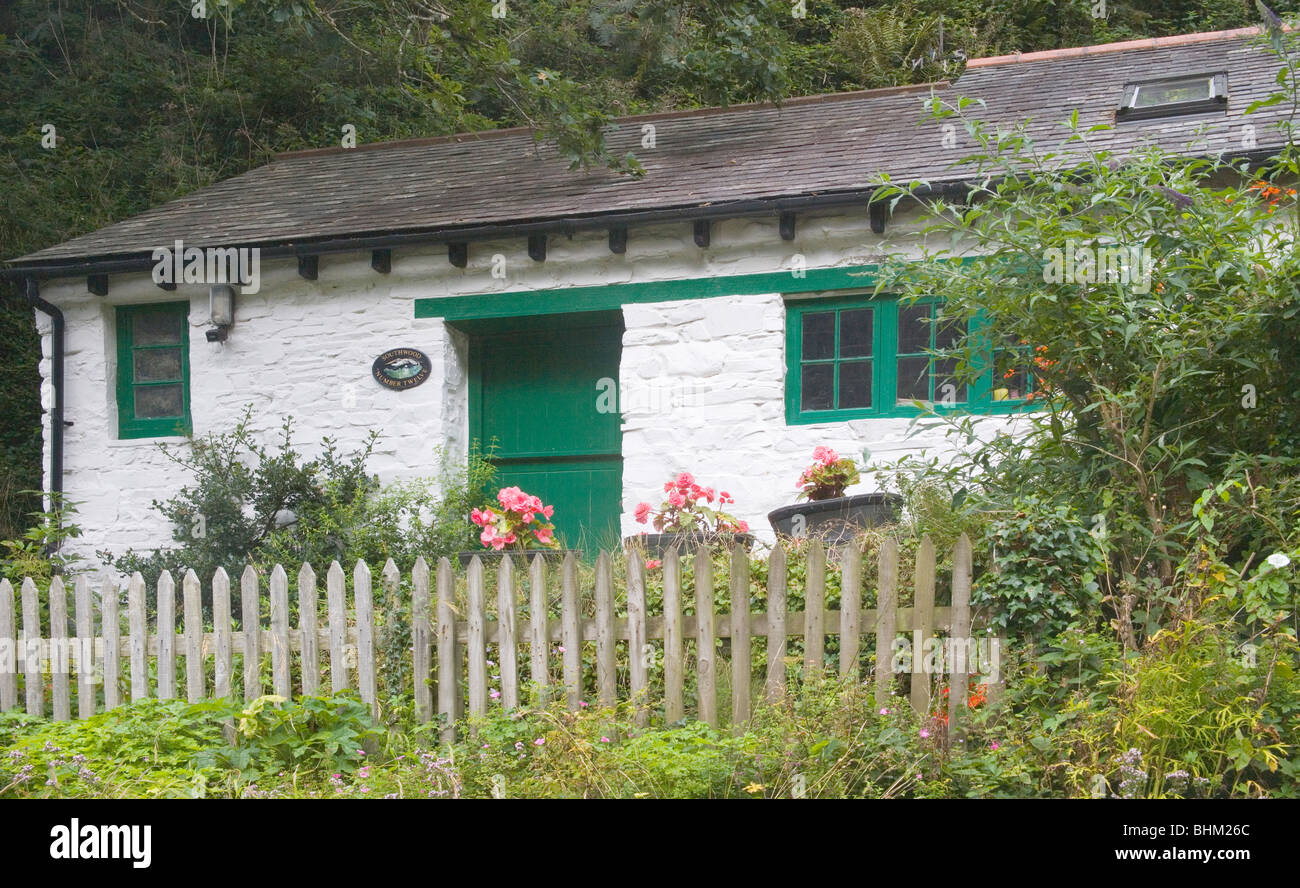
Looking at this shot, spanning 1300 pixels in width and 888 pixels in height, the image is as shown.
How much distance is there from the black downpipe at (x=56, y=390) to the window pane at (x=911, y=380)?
6534 millimetres

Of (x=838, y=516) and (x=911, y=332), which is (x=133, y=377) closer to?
(x=838, y=516)

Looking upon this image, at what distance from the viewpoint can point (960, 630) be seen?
5059 mm

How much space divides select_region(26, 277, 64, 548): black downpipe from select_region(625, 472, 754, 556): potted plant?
5.01 metres

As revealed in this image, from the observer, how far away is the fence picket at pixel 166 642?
6.10m

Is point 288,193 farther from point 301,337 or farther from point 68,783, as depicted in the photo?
point 68,783

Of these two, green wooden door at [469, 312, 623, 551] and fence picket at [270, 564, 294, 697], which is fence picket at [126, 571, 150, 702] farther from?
green wooden door at [469, 312, 623, 551]

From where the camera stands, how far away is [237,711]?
5.56m

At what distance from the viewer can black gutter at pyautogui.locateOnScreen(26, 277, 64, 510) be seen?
32.7 feet

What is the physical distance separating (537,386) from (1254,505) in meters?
6.20

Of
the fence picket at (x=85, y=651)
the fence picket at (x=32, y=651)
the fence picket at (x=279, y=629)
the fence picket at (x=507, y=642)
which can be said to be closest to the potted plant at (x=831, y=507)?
the fence picket at (x=507, y=642)

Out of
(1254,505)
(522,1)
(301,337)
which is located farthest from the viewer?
(522,1)

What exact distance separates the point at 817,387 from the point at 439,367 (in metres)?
2.86

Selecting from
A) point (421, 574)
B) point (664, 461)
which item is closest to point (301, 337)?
point (664, 461)

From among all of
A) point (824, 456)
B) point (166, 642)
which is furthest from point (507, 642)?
point (824, 456)
